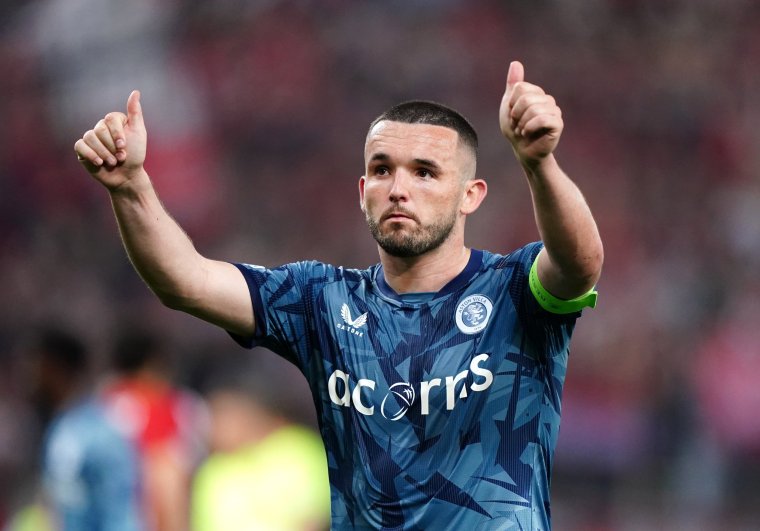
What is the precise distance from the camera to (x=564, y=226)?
129 inches

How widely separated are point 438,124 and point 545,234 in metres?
0.70

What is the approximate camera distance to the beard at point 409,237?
3.69 metres

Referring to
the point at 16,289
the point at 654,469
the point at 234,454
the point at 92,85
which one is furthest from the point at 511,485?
the point at 92,85

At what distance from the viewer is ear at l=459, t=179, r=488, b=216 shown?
3.88 metres

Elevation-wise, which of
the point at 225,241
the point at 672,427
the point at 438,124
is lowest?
the point at 438,124

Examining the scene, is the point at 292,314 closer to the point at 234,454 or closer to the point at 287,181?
the point at 234,454

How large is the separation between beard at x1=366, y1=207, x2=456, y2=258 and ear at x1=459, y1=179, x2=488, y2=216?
0.14m

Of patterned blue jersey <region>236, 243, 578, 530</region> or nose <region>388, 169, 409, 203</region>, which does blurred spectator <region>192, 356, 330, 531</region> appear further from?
nose <region>388, 169, 409, 203</region>

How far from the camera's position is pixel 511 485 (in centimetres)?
346

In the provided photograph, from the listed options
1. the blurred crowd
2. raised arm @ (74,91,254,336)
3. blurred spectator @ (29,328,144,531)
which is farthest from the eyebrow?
the blurred crowd

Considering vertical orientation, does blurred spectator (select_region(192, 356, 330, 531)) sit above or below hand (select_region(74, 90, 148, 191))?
below

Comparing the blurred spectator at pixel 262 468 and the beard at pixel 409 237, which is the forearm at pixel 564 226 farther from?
the blurred spectator at pixel 262 468

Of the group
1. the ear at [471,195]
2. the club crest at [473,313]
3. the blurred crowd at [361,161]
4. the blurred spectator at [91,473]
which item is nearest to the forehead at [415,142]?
the ear at [471,195]

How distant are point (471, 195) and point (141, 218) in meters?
1.08
